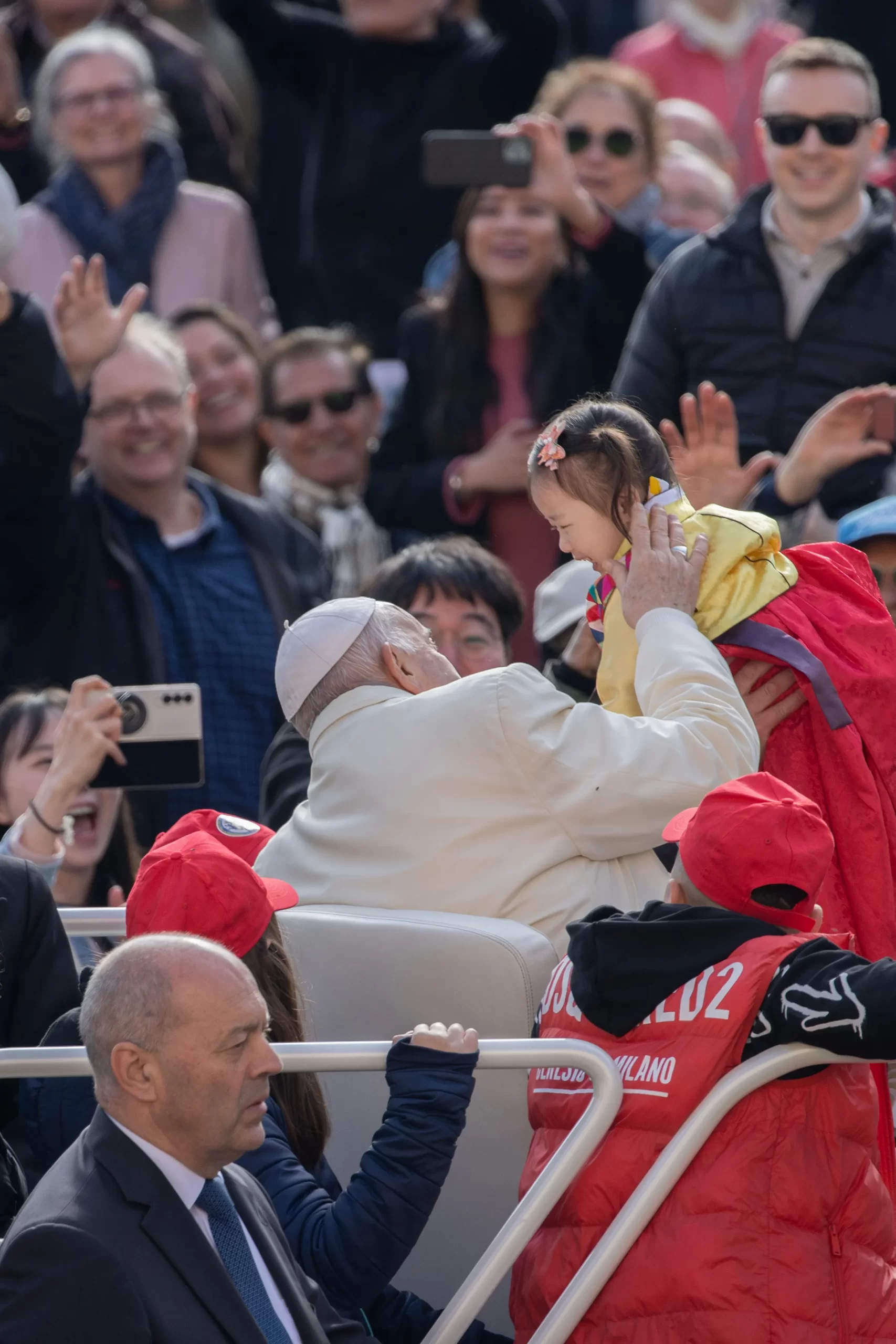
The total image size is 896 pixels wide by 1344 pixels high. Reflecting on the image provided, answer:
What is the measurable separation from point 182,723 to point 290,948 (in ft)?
3.84

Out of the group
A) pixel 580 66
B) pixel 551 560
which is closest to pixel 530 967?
pixel 551 560


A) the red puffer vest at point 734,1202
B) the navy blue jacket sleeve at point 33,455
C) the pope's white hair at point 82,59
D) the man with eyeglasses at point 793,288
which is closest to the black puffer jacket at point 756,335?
the man with eyeglasses at point 793,288

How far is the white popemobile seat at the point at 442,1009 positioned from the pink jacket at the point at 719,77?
5.48 m

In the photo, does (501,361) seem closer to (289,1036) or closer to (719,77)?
(719,77)

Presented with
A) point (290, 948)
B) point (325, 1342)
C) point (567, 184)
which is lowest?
point (325, 1342)

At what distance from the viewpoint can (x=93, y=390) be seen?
568 cm

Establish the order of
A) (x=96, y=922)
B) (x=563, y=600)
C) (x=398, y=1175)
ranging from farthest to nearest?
(x=563, y=600)
(x=96, y=922)
(x=398, y=1175)

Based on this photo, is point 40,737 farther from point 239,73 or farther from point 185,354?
point 239,73

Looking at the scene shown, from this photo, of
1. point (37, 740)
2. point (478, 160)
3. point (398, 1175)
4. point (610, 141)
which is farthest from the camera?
point (610, 141)

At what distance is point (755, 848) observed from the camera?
9.62 ft

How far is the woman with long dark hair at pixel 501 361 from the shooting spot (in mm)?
5820

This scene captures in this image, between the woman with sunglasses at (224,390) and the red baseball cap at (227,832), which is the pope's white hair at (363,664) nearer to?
the red baseball cap at (227,832)

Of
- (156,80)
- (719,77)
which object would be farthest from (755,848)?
(719,77)

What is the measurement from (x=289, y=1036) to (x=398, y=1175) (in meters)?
0.32
